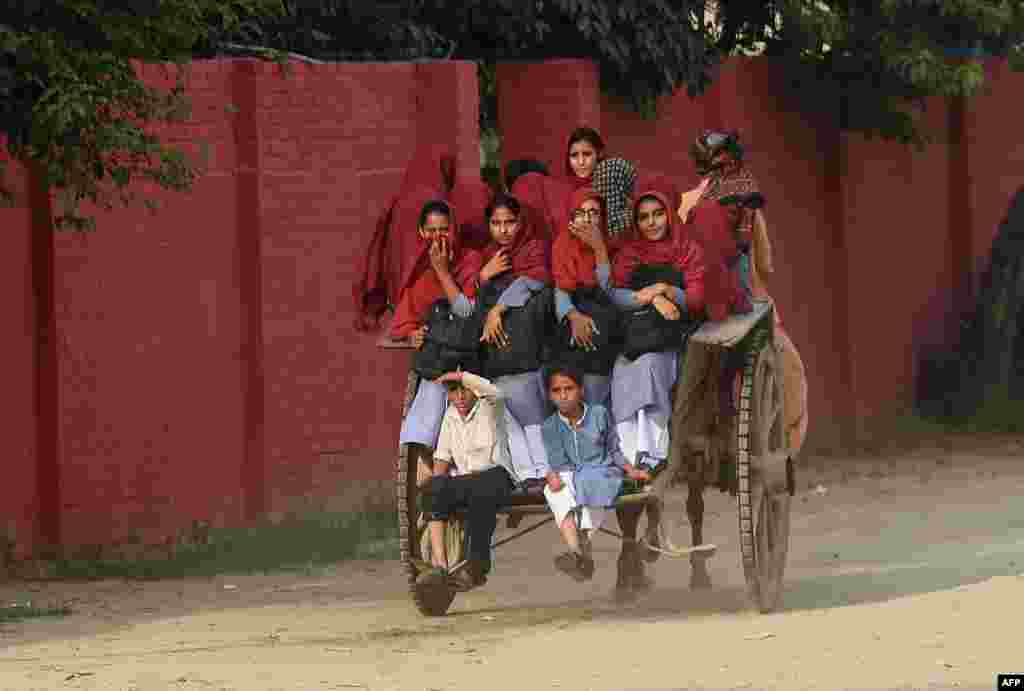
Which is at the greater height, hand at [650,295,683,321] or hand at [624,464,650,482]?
hand at [650,295,683,321]

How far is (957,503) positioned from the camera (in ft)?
42.1

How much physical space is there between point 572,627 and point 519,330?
109cm

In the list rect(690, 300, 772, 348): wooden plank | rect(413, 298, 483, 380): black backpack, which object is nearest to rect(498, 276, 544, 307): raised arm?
rect(413, 298, 483, 380): black backpack

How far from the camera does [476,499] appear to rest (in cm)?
838

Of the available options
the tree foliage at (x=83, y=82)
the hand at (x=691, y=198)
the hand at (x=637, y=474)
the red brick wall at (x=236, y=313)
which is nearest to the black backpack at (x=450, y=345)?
the hand at (x=637, y=474)

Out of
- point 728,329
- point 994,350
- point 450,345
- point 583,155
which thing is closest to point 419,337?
point 450,345

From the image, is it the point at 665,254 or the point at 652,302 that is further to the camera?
the point at 665,254

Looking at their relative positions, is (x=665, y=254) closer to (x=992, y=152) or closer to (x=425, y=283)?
(x=425, y=283)

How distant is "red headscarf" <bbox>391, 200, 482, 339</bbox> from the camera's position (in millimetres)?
8641

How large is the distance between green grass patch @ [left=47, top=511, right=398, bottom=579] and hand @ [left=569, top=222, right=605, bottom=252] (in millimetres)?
2820

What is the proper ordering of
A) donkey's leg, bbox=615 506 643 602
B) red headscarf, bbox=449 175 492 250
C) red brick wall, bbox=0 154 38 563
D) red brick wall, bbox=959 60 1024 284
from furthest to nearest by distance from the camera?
1. red brick wall, bbox=959 60 1024 284
2. red brick wall, bbox=0 154 38 563
3. donkey's leg, bbox=615 506 643 602
4. red headscarf, bbox=449 175 492 250

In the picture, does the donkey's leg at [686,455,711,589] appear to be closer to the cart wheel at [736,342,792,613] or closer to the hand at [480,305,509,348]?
the cart wheel at [736,342,792,613]

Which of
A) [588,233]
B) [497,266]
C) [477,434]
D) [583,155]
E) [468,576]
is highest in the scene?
[583,155]

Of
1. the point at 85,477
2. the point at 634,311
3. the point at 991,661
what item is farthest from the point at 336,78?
the point at 991,661
